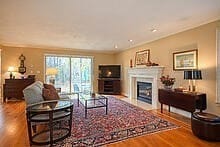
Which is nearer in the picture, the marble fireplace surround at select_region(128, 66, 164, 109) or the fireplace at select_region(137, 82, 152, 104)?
the marble fireplace surround at select_region(128, 66, 164, 109)

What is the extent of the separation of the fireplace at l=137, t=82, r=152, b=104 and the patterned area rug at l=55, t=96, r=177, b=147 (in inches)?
66.7

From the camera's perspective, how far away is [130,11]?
121 inches

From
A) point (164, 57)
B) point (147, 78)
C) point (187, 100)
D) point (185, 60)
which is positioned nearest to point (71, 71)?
point (147, 78)

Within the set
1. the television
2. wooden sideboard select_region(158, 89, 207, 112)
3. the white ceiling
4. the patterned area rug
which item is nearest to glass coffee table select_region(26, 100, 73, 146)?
the patterned area rug

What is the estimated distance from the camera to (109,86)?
8.61 m

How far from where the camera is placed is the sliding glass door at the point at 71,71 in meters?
7.99

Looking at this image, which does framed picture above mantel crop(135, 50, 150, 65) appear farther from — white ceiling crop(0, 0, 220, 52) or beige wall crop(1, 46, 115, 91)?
beige wall crop(1, 46, 115, 91)

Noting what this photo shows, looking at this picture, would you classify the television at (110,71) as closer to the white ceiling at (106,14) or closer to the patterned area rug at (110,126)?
the patterned area rug at (110,126)

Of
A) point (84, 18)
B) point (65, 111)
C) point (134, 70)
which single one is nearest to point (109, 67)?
point (134, 70)

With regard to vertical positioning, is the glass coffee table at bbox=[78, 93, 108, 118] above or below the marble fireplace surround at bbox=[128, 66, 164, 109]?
below

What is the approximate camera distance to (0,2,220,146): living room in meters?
3.62

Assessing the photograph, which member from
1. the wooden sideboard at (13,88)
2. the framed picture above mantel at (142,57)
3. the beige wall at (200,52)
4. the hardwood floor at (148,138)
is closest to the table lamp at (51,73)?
the wooden sideboard at (13,88)

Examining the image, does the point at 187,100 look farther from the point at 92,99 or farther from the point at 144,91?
the point at 144,91

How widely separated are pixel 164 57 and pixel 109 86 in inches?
158
